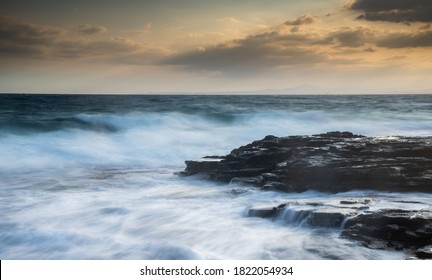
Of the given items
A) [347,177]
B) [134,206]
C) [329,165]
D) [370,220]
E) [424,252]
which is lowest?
[134,206]

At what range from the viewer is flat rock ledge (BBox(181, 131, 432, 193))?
22.9 feet

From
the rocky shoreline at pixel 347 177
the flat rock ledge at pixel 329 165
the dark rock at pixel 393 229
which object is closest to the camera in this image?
the dark rock at pixel 393 229

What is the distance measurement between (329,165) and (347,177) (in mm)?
373

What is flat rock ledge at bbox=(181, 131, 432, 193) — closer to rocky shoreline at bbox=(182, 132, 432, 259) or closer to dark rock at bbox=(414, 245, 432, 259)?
rocky shoreline at bbox=(182, 132, 432, 259)

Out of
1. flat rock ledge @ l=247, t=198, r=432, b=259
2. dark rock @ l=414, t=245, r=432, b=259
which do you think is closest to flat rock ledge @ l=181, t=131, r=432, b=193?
flat rock ledge @ l=247, t=198, r=432, b=259

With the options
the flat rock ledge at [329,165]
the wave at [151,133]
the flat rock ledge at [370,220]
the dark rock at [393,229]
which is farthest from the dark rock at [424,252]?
the wave at [151,133]

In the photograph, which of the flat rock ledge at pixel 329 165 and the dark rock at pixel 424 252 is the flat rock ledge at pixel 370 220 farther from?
the flat rock ledge at pixel 329 165

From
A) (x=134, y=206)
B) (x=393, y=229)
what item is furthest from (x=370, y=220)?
(x=134, y=206)

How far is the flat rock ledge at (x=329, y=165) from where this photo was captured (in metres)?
6.97

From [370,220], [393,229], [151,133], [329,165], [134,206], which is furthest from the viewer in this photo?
[151,133]

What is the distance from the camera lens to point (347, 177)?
7.10 meters

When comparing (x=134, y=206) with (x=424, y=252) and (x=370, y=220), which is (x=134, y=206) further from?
(x=424, y=252)

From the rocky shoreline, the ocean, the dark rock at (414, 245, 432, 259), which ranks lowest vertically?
the ocean
